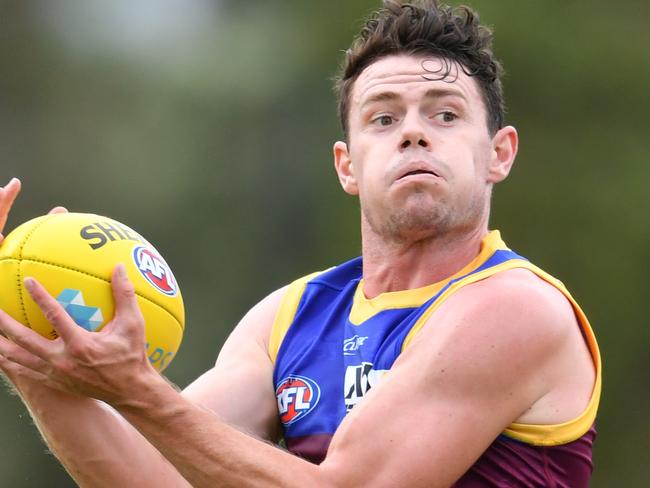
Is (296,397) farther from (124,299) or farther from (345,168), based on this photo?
(124,299)

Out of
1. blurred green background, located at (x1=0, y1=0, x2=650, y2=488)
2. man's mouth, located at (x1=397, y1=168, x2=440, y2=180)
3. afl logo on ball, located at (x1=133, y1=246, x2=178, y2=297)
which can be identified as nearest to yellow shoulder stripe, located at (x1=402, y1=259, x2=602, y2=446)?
man's mouth, located at (x1=397, y1=168, x2=440, y2=180)

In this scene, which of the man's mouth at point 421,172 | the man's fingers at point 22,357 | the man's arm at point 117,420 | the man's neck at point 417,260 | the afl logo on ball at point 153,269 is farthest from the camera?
the man's neck at point 417,260

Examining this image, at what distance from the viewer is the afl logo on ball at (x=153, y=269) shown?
15.6ft

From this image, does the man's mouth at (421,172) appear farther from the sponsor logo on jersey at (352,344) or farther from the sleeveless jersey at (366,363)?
the sponsor logo on jersey at (352,344)

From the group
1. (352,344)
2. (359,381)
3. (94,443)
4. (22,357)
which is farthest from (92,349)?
(352,344)

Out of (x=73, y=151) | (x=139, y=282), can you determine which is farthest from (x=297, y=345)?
(x=73, y=151)

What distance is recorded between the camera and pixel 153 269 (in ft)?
15.8

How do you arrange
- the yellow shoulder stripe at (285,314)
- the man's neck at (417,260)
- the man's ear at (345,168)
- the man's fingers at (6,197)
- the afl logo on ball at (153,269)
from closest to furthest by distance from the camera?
the afl logo on ball at (153,269) → the man's fingers at (6,197) → the man's neck at (417,260) → the yellow shoulder stripe at (285,314) → the man's ear at (345,168)

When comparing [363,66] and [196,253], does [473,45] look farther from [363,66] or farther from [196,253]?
[196,253]

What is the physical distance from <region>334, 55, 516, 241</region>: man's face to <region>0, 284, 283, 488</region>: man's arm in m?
0.80

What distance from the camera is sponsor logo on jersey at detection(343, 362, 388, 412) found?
5.14m

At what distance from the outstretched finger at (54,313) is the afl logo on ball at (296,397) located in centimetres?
130

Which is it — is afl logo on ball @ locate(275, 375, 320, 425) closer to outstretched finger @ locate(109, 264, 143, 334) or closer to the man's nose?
the man's nose

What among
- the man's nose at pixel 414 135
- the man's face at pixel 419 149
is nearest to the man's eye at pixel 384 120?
the man's face at pixel 419 149
